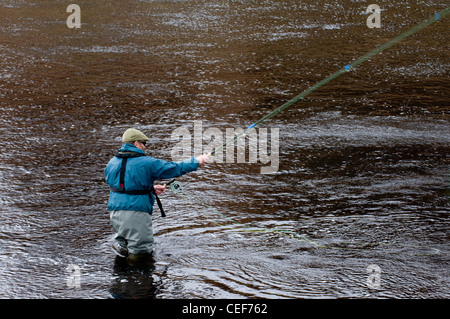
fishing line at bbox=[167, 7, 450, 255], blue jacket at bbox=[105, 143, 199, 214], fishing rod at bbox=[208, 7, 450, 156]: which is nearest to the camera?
blue jacket at bbox=[105, 143, 199, 214]

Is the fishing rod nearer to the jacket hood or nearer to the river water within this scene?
the river water

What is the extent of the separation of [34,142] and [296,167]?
15.5 feet

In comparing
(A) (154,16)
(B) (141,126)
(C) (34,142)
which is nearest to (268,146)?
(B) (141,126)

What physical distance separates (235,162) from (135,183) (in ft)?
12.0

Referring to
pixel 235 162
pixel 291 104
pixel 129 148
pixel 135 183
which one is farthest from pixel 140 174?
pixel 291 104

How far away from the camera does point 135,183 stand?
5.87 m

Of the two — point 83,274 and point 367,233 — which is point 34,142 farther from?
point 367,233

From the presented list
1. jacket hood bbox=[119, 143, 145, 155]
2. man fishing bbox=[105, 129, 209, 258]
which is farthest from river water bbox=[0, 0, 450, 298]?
jacket hood bbox=[119, 143, 145, 155]

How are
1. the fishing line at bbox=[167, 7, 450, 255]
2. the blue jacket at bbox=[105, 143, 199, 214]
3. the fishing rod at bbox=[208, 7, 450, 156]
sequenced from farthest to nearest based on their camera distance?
1. the fishing rod at bbox=[208, 7, 450, 156]
2. the fishing line at bbox=[167, 7, 450, 255]
3. the blue jacket at bbox=[105, 143, 199, 214]

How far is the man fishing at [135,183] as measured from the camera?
585 cm

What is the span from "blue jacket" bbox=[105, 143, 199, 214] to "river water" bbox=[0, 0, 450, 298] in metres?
0.68

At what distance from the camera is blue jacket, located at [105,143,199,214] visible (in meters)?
5.84

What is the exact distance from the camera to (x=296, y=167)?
903 cm
